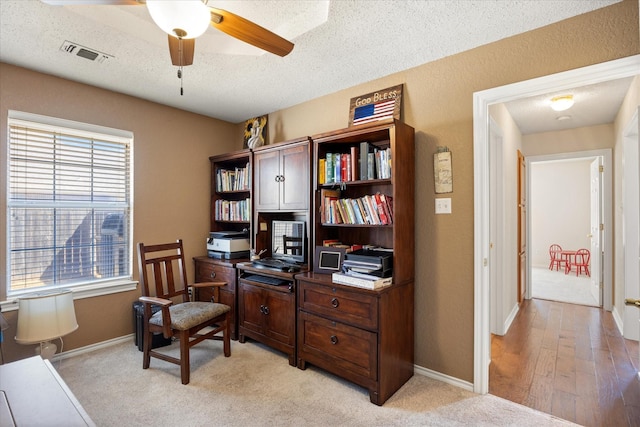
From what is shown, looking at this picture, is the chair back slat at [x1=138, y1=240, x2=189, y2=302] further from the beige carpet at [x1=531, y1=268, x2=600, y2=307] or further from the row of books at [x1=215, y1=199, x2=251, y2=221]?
the beige carpet at [x1=531, y1=268, x2=600, y2=307]

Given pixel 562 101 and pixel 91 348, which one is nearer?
pixel 91 348

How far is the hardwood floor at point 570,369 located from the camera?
203cm

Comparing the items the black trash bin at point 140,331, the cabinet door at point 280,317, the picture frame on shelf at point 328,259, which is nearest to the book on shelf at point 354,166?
the picture frame on shelf at point 328,259

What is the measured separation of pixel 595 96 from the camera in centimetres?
315

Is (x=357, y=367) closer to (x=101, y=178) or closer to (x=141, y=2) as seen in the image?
(x=141, y=2)

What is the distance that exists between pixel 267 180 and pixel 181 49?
1606 mm

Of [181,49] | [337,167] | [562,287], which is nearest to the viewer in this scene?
[181,49]

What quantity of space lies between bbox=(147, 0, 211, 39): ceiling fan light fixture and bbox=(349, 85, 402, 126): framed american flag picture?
1.67m

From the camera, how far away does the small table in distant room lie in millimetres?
Answer: 6504

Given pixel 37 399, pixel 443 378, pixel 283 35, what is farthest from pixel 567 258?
pixel 37 399

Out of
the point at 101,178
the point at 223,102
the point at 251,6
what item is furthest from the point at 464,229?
the point at 101,178

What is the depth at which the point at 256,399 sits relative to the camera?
7.00 feet

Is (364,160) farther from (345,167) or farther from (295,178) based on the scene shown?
(295,178)

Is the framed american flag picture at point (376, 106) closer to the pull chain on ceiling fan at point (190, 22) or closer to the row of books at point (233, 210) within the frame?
the pull chain on ceiling fan at point (190, 22)
